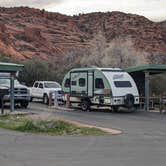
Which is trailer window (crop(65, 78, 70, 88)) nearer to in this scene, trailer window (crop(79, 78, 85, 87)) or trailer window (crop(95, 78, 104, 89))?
trailer window (crop(79, 78, 85, 87))

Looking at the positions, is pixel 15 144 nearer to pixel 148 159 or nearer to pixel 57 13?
pixel 148 159

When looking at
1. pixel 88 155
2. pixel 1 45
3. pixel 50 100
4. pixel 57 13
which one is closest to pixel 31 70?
pixel 50 100

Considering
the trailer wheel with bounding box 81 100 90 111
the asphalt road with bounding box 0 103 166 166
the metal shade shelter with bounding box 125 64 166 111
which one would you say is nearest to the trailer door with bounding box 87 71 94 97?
the trailer wheel with bounding box 81 100 90 111

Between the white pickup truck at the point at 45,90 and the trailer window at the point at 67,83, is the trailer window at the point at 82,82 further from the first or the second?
the white pickup truck at the point at 45,90

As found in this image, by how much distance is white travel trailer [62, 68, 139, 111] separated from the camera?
3353 cm

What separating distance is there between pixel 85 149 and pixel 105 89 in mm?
18693

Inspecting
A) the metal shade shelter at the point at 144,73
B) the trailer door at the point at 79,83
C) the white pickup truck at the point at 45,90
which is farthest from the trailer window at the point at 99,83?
the white pickup truck at the point at 45,90

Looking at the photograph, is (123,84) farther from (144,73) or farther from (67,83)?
(67,83)

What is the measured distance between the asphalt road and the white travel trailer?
12.2m

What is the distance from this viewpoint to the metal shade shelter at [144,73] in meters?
34.6

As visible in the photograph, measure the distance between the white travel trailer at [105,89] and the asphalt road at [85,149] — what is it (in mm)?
12237

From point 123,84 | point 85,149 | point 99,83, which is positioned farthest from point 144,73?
point 85,149

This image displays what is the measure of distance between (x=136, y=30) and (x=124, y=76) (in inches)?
2765

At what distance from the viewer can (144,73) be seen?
1459 inches
